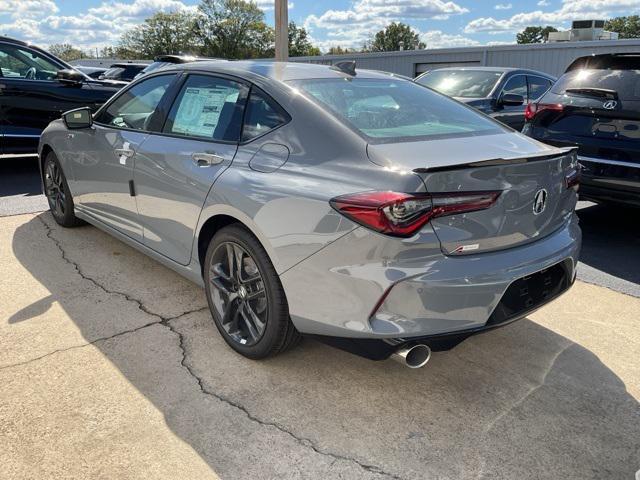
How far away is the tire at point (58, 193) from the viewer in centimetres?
482

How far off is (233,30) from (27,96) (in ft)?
234

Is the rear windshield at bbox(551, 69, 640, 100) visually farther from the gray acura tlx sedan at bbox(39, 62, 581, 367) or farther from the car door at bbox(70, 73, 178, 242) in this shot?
the car door at bbox(70, 73, 178, 242)

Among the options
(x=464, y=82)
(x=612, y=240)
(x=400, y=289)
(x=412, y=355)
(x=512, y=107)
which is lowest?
(x=612, y=240)

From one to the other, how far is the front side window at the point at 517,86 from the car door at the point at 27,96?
20.4 ft

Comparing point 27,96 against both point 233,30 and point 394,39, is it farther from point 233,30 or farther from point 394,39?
point 394,39

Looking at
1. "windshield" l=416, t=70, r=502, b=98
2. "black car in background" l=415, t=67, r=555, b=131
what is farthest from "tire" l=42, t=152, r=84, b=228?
"windshield" l=416, t=70, r=502, b=98

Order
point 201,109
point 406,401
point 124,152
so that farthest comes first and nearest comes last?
Result: point 124,152, point 201,109, point 406,401

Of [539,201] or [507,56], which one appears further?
[507,56]

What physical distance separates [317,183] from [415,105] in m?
1.08

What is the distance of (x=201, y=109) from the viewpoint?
3.27 m

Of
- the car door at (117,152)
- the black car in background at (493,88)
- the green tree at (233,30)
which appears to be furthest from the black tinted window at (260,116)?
the green tree at (233,30)

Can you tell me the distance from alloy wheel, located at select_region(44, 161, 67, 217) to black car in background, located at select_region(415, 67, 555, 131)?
4.93m

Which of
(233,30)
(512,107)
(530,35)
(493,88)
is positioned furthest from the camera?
(530,35)

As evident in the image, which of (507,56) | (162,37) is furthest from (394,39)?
(507,56)
